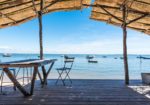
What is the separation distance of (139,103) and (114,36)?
58057 mm

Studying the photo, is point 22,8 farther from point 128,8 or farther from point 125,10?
point 128,8

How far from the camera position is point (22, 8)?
912cm

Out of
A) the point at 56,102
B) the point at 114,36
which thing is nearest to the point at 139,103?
the point at 56,102

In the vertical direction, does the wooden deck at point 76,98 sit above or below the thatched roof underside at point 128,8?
below

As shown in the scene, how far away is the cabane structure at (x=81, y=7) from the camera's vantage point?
8367 millimetres

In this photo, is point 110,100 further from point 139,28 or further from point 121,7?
point 139,28

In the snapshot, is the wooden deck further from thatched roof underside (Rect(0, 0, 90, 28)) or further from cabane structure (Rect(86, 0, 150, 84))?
thatched roof underside (Rect(0, 0, 90, 28))

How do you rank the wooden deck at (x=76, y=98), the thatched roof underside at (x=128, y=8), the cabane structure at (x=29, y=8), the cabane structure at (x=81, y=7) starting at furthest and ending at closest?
1. the thatched roof underside at (x=128, y=8)
2. the cabane structure at (x=81, y=7)
3. the cabane structure at (x=29, y=8)
4. the wooden deck at (x=76, y=98)

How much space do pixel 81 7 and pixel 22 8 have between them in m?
2.21

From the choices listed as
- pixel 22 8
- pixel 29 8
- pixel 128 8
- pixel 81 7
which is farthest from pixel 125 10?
pixel 22 8

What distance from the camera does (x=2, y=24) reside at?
10438 mm

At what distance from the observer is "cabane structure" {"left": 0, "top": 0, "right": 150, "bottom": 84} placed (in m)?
8.37

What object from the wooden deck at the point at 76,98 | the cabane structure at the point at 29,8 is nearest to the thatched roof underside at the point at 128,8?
the cabane structure at the point at 29,8

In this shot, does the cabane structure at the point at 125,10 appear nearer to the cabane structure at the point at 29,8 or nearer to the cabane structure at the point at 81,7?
the cabane structure at the point at 81,7
